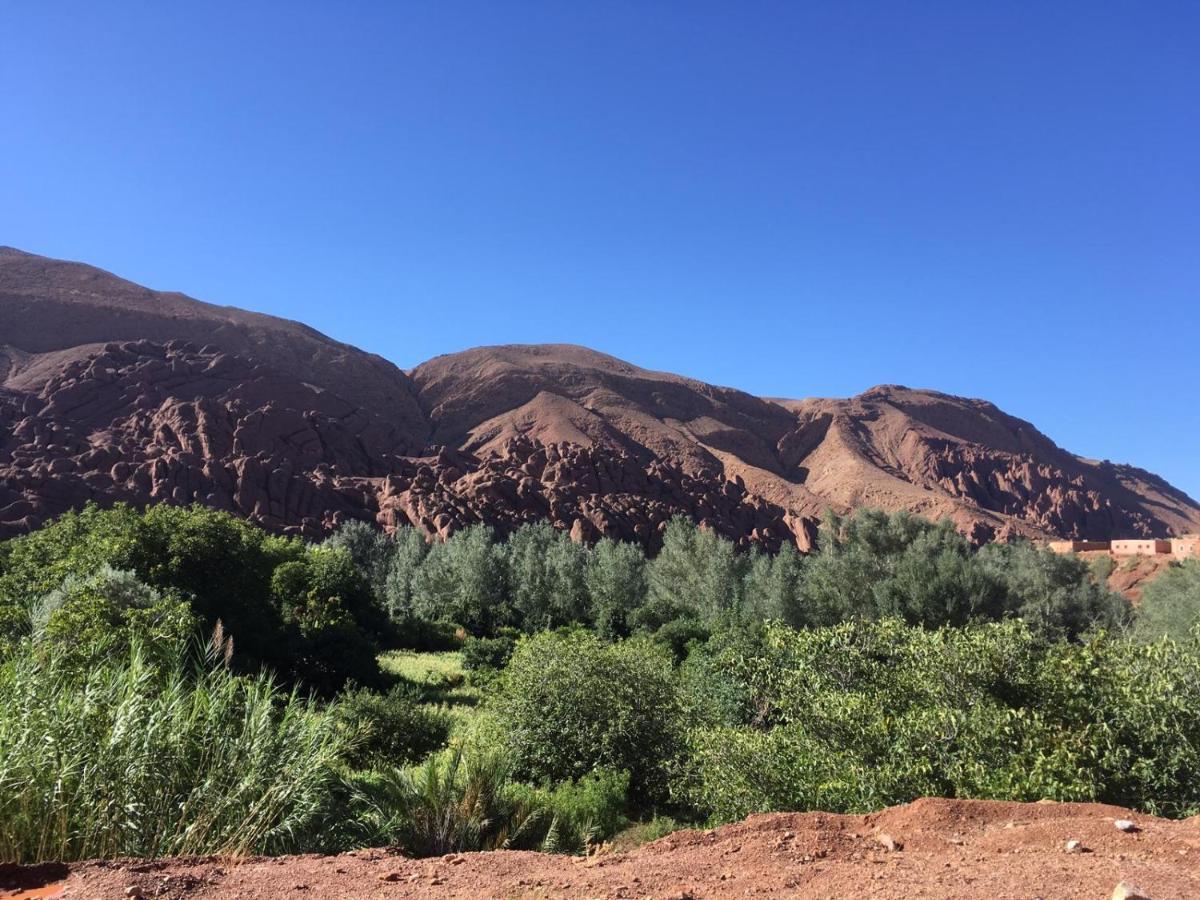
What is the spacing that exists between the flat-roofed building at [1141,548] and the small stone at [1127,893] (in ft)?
195

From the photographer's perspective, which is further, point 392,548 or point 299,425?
point 299,425

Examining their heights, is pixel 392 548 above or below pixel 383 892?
below

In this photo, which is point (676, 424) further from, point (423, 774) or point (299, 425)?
point (423, 774)

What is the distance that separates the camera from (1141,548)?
176ft

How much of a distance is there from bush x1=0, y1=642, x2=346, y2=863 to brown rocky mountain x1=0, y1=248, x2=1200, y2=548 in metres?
60.8

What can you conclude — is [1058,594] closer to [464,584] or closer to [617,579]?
[617,579]

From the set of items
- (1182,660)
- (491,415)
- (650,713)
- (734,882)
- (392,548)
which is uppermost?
(491,415)

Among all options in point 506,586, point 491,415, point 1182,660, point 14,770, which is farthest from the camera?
point 491,415

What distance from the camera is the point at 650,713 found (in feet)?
44.5

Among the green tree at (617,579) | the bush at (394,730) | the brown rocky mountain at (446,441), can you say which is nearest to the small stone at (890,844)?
the bush at (394,730)

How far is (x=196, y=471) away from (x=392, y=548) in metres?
21.9

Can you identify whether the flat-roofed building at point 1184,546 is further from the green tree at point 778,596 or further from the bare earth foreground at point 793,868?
the bare earth foreground at point 793,868

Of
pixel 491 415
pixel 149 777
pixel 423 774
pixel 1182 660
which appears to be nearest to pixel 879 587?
pixel 1182 660

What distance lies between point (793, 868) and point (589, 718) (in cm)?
860
